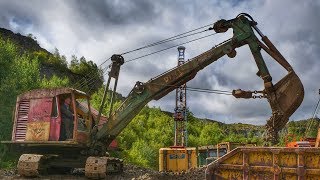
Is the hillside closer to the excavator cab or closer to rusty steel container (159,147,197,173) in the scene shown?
rusty steel container (159,147,197,173)

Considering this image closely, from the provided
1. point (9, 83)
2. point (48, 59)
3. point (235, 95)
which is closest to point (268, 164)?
point (235, 95)

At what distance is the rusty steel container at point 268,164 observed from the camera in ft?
24.0

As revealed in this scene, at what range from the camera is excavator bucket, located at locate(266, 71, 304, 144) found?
11.6 m

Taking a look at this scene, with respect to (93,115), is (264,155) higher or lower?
lower

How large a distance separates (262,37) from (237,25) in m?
1.09

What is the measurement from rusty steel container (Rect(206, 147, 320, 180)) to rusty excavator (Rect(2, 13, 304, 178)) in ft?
14.4

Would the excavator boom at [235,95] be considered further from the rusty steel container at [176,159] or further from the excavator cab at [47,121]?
the rusty steel container at [176,159]

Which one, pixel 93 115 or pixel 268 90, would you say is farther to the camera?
pixel 93 115

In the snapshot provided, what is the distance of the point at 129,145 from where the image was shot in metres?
37.1

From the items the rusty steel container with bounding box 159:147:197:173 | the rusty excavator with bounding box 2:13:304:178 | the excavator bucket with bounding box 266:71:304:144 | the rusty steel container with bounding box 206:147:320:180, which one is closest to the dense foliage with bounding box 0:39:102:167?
the rusty excavator with bounding box 2:13:304:178

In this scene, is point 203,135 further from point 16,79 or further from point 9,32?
point 16,79

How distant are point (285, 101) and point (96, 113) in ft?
25.7

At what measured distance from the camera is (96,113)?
15.9 m

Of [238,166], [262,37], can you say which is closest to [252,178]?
[238,166]
